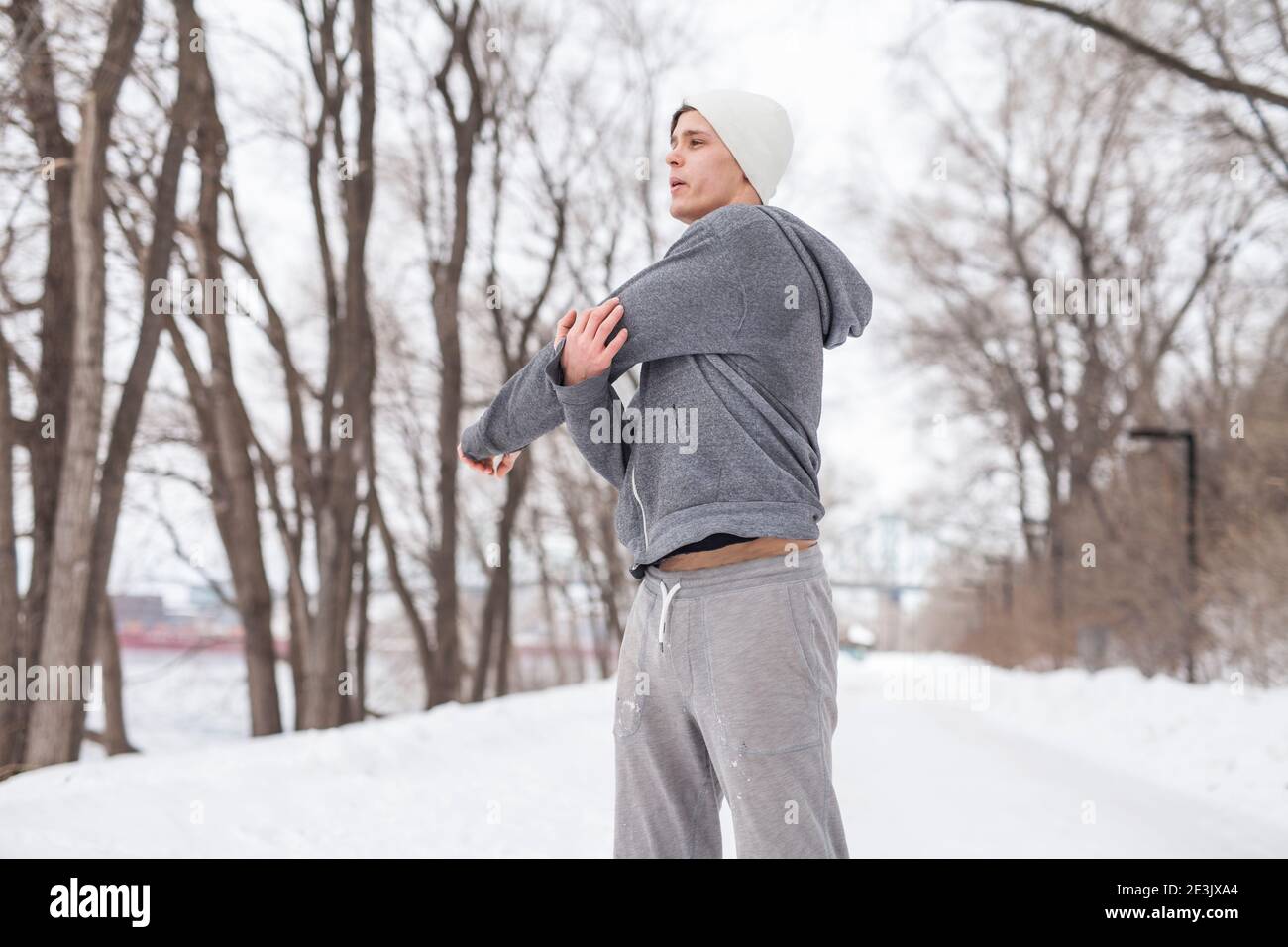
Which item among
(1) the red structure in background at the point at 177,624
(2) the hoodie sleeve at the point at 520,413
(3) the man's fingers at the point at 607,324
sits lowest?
(1) the red structure in background at the point at 177,624

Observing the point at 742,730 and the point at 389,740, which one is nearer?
the point at 742,730

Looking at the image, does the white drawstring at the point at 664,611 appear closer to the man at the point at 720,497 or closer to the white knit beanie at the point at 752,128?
the man at the point at 720,497

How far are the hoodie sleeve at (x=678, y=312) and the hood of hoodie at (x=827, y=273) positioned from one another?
0.15 meters

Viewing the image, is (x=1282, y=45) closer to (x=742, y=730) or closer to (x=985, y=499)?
(x=742, y=730)

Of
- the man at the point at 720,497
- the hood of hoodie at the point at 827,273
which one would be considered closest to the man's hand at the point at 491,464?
the man at the point at 720,497

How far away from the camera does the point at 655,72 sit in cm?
1822

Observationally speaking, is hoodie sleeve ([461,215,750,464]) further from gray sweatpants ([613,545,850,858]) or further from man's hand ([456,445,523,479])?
gray sweatpants ([613,545,850,858])

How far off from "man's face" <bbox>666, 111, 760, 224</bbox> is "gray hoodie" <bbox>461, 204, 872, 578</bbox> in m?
0.10

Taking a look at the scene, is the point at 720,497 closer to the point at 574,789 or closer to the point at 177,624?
the point at 574,789

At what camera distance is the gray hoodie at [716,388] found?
78.3 inches

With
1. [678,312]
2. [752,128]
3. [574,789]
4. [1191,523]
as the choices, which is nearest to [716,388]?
[678,312]

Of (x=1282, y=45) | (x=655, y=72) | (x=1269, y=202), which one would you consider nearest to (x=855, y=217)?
(x=655, y=72)

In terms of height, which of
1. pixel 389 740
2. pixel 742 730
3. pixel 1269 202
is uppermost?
pixel 1269 202
